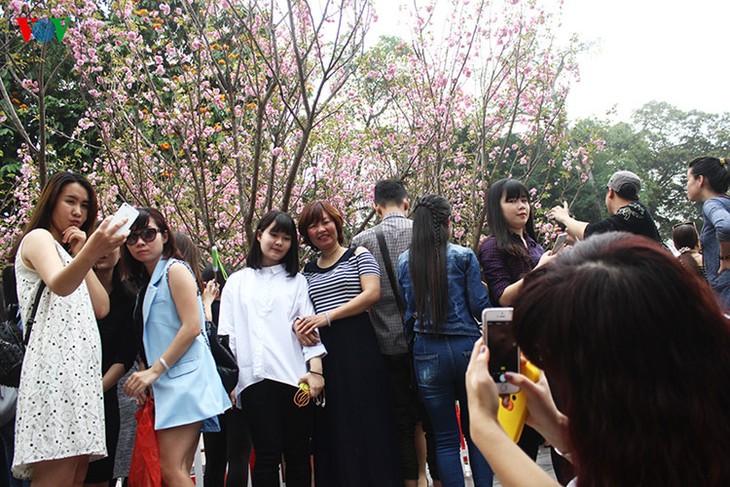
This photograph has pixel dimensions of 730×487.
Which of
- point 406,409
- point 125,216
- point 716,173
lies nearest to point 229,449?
point 406,409

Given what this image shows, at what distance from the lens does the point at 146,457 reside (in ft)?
9.90

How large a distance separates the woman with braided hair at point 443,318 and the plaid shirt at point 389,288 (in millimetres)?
281

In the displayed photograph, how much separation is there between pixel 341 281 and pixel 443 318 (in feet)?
Answer: 2.46

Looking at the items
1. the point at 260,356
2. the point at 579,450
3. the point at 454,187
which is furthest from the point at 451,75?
the point at 579,450

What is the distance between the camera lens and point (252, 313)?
3.81 metres

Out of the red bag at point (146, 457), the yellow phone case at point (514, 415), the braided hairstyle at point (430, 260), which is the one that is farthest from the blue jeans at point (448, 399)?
the yellow phone case at point (514, 415)

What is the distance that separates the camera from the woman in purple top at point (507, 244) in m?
3.82

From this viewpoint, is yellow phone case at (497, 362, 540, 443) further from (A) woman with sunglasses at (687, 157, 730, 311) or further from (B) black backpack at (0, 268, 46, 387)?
(A) woman with sunglasses at (687, 157, 730, 311)

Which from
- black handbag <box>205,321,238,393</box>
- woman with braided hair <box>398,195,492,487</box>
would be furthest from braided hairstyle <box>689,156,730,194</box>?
black handbag <box>205,321,238,393</box>

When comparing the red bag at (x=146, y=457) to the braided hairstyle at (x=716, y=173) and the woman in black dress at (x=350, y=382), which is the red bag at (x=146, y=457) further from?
the braided hairstyle at (x=716, y=173)

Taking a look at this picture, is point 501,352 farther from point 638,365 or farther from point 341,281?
point 341,281

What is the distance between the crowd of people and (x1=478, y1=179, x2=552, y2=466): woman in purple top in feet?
0.04

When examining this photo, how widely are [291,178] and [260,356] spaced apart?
2.63 metres

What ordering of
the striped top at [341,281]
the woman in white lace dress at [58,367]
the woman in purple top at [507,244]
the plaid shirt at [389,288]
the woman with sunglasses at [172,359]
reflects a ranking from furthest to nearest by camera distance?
1. the plaid shirt at [389,288]
2. the striped top at [341,281]
3. the woman in purple top at [507,244]
4. the woman with sunglasses at [172,359]
5. the woman in white lace dress at [58,367]
